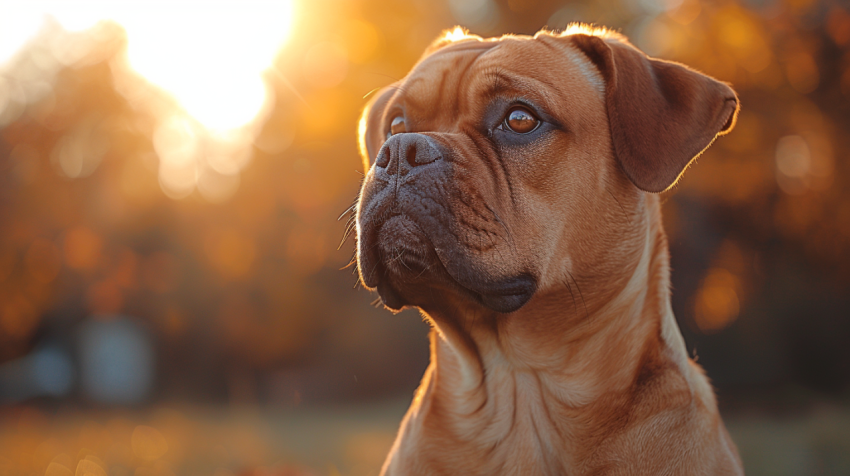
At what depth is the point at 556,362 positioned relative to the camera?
291 centimetres

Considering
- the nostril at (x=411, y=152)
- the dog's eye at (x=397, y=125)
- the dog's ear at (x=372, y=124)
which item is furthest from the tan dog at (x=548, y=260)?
the dog's ear at (x=372, y=124)

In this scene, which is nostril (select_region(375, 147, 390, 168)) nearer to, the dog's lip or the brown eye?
the dog's lip

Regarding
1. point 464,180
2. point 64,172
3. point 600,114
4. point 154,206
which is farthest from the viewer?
point 154,206

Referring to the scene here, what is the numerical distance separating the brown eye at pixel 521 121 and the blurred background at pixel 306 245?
191 inches

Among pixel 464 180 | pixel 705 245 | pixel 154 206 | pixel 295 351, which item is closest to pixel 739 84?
pixel 705 245

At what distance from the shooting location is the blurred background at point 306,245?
7.91 m

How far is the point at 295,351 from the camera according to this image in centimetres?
1143

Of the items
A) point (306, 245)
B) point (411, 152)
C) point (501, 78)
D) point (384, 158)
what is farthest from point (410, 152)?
point (306, 245)

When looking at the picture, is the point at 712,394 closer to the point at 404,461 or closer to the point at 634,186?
the point at 634,186

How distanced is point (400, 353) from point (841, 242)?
7357 mm

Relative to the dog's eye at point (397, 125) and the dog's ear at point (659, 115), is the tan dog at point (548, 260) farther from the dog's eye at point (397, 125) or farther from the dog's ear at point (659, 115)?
the dog's eye at point (397, 125)

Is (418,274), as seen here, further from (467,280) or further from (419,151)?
(419,151)

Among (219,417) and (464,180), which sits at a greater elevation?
(464,180)

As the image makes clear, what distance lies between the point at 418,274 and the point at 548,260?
23.7 inches
